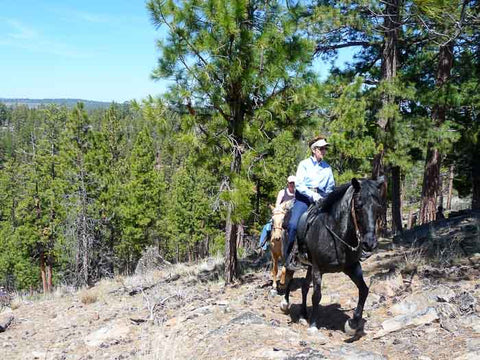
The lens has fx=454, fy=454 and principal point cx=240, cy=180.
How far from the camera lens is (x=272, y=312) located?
7531 mm

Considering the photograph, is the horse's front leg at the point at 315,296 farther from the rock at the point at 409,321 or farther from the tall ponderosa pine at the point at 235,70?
the tall ponderosa pine at the point at 235,70

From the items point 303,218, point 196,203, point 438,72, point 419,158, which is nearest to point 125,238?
point 196,203

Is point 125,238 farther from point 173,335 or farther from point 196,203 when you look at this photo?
point 173,335

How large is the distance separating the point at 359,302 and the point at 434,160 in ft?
31.0

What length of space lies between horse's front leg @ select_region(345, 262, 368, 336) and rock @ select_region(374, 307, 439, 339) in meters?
0.29

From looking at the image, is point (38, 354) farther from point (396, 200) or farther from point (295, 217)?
point (396, 200)

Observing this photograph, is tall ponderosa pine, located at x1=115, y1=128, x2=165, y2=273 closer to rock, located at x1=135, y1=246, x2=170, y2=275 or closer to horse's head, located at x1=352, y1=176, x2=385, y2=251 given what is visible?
rock, located at x1=135, y1=246, x2=170, y2=275

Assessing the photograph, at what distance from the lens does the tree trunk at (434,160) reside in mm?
13062

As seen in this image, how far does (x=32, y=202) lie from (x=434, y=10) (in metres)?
33.5

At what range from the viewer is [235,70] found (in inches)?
350

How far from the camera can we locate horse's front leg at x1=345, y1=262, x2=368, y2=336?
603 cm

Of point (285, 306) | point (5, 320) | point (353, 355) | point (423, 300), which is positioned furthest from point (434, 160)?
point (5, 320)

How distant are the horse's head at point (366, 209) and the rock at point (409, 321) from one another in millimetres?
1485

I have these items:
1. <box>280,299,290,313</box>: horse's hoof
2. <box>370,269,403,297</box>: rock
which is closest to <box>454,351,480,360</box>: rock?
<box>370,269,403,297</box>: rock
